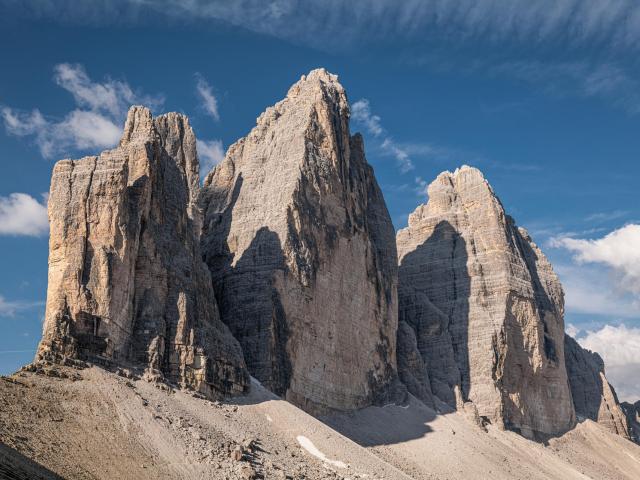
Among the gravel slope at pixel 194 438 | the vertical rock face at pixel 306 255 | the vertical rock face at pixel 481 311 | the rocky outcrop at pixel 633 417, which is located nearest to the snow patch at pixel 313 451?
the gravel slope at pixel 194 438

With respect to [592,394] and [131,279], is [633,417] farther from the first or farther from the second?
[131,279]

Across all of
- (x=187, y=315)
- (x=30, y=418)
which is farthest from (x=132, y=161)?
(x=30, y=418)

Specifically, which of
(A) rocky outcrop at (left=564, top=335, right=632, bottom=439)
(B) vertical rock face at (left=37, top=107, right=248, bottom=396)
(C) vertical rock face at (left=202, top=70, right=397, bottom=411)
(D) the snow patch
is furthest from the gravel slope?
(A) rocky outcrop at (left=564, top=335, right=632, bottom=439)

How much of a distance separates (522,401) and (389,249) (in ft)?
55.1

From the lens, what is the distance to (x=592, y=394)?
96.4m

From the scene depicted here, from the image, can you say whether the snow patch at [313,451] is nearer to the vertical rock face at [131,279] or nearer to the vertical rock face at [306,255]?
the vertical rock face at [131,279]

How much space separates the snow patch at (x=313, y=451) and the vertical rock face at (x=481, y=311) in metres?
25.5

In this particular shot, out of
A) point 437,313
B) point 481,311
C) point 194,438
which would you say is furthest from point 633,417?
point 194,438

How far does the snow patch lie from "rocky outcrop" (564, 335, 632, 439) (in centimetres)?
4715

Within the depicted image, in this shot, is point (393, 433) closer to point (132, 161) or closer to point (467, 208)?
point (132, 161)

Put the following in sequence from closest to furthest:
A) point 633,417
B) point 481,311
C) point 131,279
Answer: point 131,279 → point 481,311 → point 633,417

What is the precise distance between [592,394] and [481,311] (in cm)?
2034

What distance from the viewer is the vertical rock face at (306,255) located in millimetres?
61438

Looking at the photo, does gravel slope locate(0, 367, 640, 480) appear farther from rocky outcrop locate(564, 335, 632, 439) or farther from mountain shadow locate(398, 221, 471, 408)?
rocky outcrop locate(564, 335, 632, 439)
